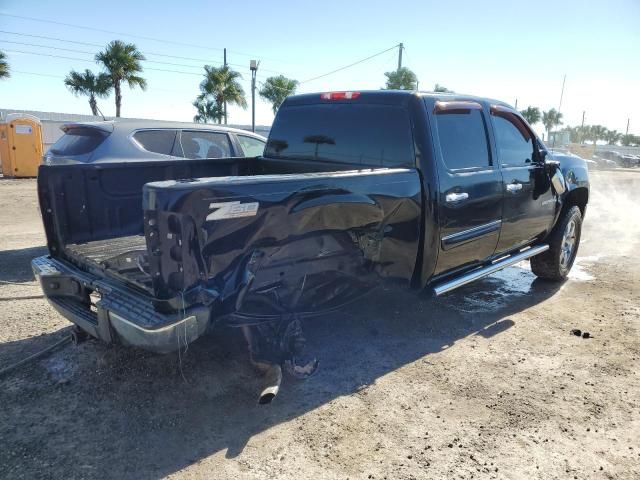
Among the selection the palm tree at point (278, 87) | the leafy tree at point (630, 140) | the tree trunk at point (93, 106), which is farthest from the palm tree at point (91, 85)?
the leafy tree at point (630, 140)

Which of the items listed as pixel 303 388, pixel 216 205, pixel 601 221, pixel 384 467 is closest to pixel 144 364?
pixel 303 388

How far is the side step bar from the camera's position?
13.1ft

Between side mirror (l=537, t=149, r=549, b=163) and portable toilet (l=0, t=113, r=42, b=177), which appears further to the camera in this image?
portable toilet (l=0, t=113, r=42, b=177)

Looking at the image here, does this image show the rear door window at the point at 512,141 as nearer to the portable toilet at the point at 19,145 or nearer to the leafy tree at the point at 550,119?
the portable toilet at the point at 19,145

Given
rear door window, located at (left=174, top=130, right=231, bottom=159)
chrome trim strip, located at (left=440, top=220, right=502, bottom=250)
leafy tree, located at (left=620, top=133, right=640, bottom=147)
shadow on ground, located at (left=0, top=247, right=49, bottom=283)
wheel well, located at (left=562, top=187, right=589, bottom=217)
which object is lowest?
shadow on ground, located at (left=0, top=247, right=49, bottom=283)

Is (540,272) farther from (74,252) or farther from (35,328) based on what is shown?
(35,328)

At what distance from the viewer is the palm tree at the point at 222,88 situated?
106 ft

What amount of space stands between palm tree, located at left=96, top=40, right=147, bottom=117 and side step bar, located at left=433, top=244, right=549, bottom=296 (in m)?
29.0

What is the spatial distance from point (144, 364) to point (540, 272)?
182 inches

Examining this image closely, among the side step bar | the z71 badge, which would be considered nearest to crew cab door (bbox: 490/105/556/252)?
the side step bar

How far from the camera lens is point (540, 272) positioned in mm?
5883

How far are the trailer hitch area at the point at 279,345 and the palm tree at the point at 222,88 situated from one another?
31.1 m

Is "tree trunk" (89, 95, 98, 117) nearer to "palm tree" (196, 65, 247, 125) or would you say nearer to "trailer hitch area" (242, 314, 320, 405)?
"palm tree" (196, 65, 247, 125)

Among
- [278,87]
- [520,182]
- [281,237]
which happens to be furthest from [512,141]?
[278,87]
